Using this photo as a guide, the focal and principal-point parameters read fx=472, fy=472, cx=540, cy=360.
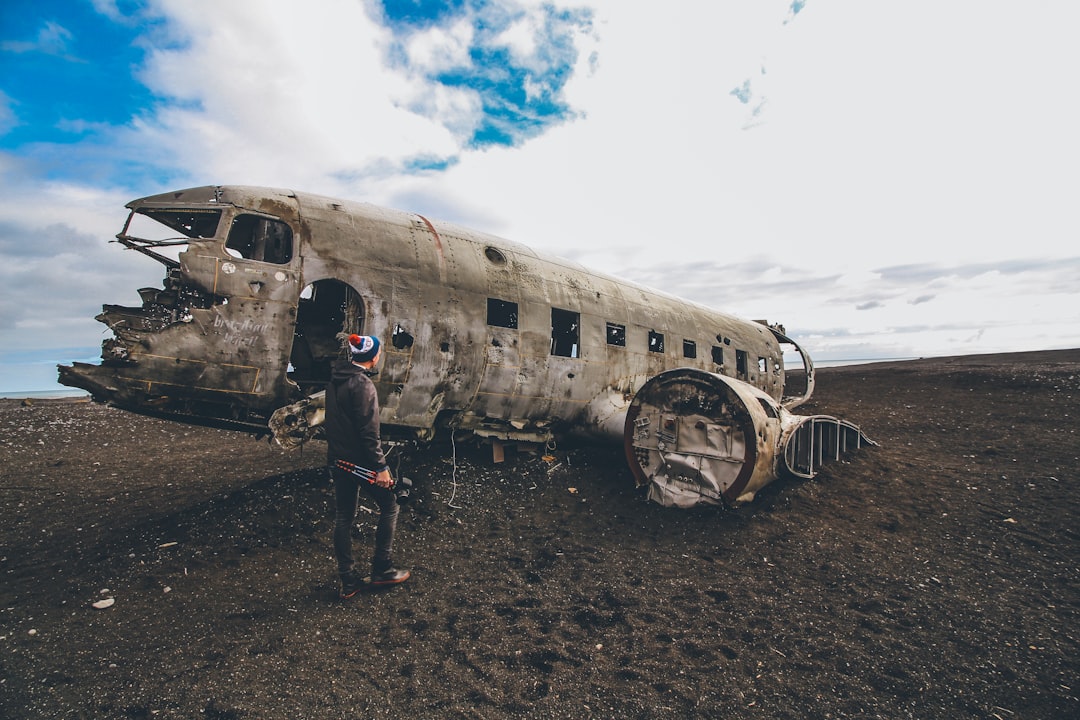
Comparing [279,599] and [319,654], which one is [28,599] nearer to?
[279,599]

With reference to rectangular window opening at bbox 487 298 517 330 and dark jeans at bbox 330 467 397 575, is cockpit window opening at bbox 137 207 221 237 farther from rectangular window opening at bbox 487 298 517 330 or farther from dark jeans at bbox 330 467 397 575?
rectangular window opening at bbox 487 298 517 330

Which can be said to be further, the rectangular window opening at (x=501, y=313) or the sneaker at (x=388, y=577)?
the rectangular window opening at (x=501, y=313)

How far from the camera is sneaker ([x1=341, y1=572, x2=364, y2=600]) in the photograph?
5.32 meters

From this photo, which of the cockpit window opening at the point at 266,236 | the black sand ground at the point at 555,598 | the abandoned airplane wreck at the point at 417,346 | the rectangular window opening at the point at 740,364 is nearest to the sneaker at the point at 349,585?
the black sand ground at the point at 555,598

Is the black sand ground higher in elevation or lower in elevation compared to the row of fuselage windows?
lower

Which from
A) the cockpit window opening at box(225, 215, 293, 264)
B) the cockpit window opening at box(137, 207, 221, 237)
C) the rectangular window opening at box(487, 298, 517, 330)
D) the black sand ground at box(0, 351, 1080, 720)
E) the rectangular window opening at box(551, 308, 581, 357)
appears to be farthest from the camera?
the rectangular window opening at box(551, 308, 581, 357)

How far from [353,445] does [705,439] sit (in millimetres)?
5545

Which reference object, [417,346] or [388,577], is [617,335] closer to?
[417,346]

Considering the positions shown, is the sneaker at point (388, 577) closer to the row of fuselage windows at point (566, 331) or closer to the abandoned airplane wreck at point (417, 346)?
the abandoned airplane wreck at point (417, 346)

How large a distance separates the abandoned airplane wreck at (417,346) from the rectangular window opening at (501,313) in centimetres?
3

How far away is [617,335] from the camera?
10.7 metres

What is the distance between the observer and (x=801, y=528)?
293 inches

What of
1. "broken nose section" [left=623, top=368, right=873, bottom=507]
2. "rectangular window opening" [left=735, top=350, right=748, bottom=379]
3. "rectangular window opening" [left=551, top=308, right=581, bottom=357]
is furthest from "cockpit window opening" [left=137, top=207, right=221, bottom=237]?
"rectangular window opening" [left=735, top=350, right=748, bottom=379]

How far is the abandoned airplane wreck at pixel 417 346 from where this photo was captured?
6035 millimetres
